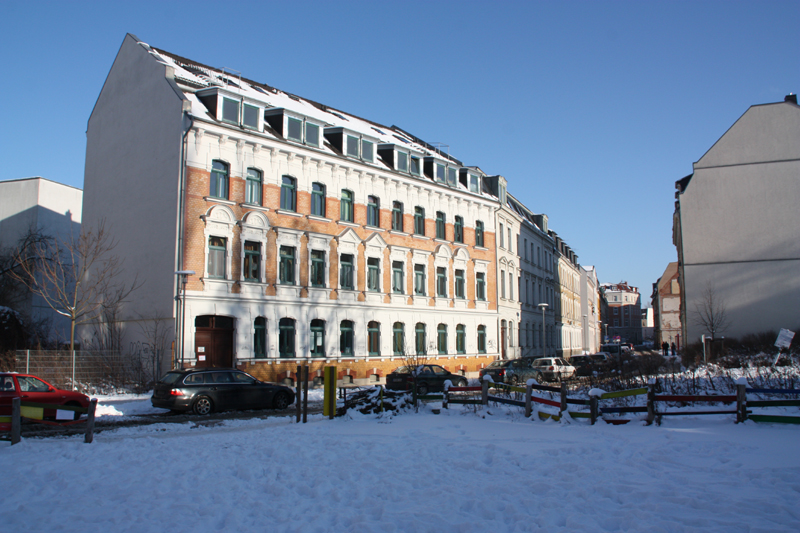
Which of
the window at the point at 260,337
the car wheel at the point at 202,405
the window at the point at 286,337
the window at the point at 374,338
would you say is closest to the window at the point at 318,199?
the window at the point at 286,337

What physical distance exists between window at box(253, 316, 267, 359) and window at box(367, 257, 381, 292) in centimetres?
655

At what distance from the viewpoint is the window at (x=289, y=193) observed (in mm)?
28288

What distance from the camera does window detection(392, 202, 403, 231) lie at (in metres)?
33.5

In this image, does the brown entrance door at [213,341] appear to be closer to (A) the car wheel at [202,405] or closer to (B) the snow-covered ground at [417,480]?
(A) the car wheel at [202,405]

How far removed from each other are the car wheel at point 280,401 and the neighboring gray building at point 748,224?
2721cm

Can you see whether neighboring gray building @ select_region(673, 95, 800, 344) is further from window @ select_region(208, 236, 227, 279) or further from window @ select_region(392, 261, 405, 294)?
window @ select_region(208, 236, 227, 279)

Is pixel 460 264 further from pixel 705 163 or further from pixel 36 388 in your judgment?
pixel 36 388

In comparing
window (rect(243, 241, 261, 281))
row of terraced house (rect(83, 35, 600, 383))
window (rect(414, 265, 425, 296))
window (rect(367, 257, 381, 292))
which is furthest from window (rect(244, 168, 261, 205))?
window (rect(414, 265, 425, 296))

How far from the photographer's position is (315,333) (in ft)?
95.6

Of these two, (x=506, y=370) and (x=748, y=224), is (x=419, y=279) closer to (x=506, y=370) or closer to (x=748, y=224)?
(x=506, y=370)

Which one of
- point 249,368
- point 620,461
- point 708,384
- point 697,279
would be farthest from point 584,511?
point 697,279

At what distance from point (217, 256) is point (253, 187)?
3.56 m

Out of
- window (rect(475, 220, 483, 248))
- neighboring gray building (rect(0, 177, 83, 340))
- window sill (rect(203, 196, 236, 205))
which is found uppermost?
neighboring gray building (rect(0, 177, 83, 340))

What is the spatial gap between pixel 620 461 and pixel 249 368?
760 inches
